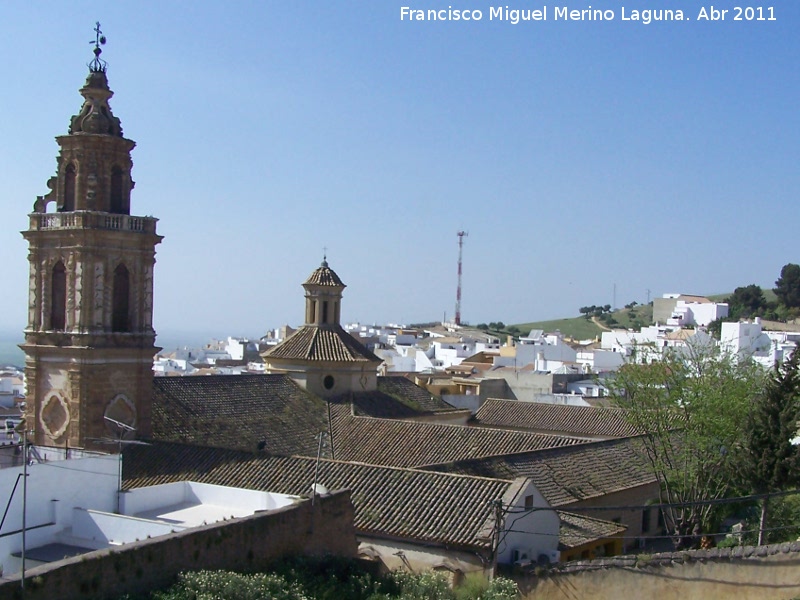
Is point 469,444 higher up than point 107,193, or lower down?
lower down

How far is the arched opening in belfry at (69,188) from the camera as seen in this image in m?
22.6

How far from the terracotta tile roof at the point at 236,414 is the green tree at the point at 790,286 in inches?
3001

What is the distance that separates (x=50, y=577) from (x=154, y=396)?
12663 mm

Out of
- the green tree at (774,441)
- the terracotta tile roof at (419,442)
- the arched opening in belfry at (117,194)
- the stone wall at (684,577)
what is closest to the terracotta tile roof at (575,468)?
the terracotta tile roof at (419,442)

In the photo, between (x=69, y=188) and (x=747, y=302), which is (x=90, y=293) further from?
(x=747, y=302)

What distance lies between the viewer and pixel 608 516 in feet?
74.2

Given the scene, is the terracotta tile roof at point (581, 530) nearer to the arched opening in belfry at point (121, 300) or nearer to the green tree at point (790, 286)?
the arched opening in belfry at point (121, 300)

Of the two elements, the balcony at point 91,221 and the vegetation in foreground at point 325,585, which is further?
the balcony at point 91,221

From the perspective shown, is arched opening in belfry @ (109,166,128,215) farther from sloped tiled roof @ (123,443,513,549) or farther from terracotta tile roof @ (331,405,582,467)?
terracotta tile roof @ (331,405,582,467)

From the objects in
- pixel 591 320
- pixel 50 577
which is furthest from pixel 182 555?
pixel 591 320

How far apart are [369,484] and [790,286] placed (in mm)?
84073

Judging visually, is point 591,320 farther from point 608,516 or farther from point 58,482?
point 58,482

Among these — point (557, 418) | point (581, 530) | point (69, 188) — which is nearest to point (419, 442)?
point (581, 530)

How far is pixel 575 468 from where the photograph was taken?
23.7m
